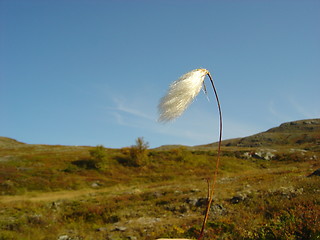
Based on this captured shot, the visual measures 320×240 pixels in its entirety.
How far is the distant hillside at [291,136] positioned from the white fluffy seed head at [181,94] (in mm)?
67369

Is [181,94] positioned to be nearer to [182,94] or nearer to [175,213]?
[182,94]

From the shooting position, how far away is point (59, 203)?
16594 mm

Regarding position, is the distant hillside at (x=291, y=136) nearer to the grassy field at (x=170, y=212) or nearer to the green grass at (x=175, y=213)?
the grassy field at (x=170, y=212)

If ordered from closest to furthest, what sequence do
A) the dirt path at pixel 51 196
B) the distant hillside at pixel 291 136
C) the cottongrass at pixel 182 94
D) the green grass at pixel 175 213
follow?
the cottongrass at pixel 182 94
the green grass at pixel 175 213
the dirt path at pixel 51 196
the distant hillside at pixel 291 136

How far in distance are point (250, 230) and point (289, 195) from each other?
14.4 feet

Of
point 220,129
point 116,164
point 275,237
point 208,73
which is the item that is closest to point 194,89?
point 208,73

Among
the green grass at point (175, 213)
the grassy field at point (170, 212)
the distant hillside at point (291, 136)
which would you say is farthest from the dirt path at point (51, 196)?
the distant hillside at point (291, 136)

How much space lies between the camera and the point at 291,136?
3142 inches

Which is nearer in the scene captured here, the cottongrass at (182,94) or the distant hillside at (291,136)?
the cottongrass at (182,94)

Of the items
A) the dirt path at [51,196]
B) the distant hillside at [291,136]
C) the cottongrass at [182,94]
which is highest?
the distant hillside at [291,136]

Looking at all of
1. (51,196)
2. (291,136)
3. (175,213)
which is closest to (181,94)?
(175,213)

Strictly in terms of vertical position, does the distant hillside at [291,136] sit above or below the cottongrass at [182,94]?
above

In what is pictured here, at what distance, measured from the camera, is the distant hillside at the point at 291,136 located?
71.8 meters

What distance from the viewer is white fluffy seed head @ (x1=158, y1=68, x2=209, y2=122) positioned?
1.66 metres
